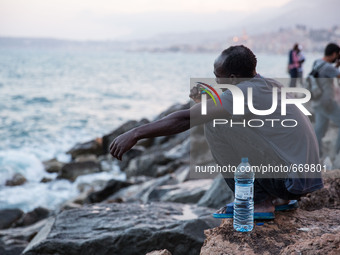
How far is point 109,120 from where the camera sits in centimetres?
2134

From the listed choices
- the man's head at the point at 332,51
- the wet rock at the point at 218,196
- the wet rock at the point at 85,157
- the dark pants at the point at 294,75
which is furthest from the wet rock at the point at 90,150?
the man's head at the point at 332,51

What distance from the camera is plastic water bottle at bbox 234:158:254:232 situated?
2.68 metres

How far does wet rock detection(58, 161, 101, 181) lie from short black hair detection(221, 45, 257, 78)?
8.89 meters

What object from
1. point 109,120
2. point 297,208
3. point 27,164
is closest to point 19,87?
point 109,120

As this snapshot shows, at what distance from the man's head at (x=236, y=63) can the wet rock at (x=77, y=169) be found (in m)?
8.86

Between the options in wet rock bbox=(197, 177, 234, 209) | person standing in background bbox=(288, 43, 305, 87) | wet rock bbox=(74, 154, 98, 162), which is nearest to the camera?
wet rock bbox=(197, 177, 234, 209)

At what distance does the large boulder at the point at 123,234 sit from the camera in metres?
3.77

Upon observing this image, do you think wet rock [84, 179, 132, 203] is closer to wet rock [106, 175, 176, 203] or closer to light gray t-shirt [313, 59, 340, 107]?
wet rock [106, 175, 176, 203]

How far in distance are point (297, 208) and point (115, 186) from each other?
5.81 meters

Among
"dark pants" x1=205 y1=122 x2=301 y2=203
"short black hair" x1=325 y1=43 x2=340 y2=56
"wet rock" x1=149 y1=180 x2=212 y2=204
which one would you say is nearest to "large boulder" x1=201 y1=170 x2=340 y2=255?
"dark pants" x1=205 y1=122 x2=301 y2=203

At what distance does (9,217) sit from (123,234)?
15.1ft

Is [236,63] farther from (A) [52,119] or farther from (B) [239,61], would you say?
→ (A) [52,119]

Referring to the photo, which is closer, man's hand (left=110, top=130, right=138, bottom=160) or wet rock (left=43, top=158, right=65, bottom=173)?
man's hand (left=110, top=130, right=138, bottom=160)

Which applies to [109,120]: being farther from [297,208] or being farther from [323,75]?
[297,208]
